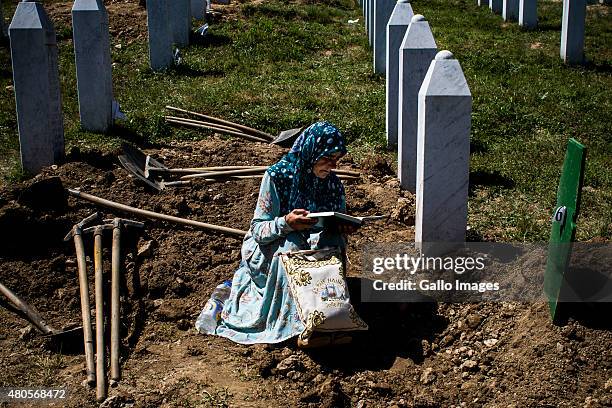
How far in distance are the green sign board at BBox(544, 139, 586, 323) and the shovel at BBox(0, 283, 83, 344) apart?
10.2 feet

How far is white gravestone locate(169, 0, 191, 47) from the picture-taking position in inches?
593

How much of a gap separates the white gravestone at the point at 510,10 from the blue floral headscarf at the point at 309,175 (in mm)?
12839

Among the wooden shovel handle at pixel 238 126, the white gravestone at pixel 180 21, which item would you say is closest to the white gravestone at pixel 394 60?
the wooden shovel handle at pixel 238 126

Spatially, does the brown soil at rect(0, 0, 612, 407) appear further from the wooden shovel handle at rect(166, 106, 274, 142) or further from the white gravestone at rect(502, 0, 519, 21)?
the white gravestone at rect(502, 0, 519, 21)

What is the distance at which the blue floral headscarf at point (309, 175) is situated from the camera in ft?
18.9

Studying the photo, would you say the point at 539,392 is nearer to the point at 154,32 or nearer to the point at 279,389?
the point at 279,389

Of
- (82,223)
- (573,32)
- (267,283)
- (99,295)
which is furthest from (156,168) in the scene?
(573,32)

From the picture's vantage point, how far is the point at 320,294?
5.48 meters

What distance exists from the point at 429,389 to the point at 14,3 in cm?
1811

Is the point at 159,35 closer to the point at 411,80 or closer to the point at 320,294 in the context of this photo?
the point at 411,80

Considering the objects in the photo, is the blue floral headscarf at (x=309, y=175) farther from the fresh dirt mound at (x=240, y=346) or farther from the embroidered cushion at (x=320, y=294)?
the fresh dirt mound at (x=240, y=346)

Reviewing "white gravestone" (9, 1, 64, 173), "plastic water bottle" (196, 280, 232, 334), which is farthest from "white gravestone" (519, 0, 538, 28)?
"plastic water bottle" (196, 280, 232, 334)

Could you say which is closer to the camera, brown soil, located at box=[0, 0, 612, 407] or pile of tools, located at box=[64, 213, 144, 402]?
brown soil, located at box=[0, 0, 612, 407]

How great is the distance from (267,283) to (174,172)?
3123mm
